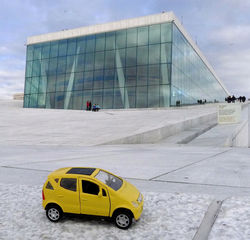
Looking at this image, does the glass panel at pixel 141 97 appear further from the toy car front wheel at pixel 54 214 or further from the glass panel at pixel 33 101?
the toy car front wheel at pixel 54 214

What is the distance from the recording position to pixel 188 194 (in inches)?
205

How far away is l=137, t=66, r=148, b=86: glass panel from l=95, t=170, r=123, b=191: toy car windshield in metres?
34.3

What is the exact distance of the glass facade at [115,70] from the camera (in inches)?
1483

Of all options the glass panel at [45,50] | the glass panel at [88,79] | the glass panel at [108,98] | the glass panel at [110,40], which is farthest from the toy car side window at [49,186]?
the glass panel at [45,50]

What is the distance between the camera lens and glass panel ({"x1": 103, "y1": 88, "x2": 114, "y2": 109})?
1563 inches

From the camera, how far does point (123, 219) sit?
3885 mm

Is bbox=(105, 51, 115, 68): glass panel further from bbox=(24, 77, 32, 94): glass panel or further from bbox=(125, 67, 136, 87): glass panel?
bbox=(24, 77, 32, 94): glass panel

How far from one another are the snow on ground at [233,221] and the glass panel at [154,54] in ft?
114

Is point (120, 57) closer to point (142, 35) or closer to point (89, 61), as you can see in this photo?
point (142, 35)

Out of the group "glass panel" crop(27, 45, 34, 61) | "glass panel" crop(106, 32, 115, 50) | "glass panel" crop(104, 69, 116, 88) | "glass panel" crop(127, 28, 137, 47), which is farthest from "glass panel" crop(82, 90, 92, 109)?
"glass panel" crop(27, 45, 34, 61)

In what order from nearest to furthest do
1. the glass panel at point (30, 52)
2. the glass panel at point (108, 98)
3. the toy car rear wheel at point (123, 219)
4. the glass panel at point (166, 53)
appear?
the toy car rear wheel at point (123, 219)
the glass panel at point (166, 53)
the glass panel at point (108, 98)
the glass panel at point (30, 52)

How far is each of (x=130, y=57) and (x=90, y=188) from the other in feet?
123

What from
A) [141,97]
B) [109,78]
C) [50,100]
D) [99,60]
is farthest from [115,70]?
[50,100]

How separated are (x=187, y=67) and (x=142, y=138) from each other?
1252 inches
